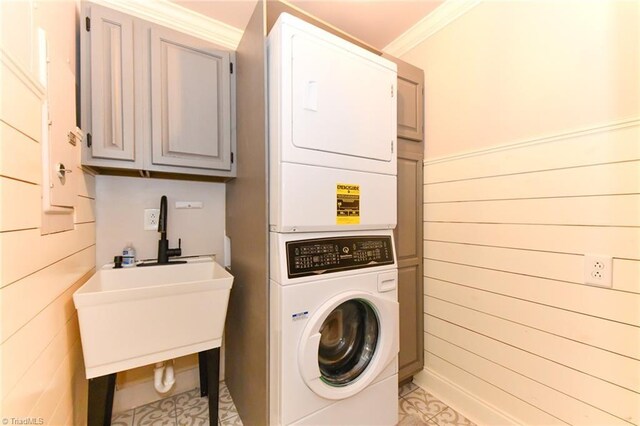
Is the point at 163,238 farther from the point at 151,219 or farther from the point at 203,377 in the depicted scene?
the point at 203,377

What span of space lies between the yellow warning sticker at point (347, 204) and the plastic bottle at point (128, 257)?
1238mm

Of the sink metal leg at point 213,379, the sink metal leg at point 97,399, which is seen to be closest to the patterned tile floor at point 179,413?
the sink metal leg at point 213,379

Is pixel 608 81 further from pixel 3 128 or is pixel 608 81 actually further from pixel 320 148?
pixel 3 128

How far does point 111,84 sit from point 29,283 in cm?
103

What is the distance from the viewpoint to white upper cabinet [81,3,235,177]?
1.31 meters

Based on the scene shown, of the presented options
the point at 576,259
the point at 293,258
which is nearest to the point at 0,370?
the point at 293,258

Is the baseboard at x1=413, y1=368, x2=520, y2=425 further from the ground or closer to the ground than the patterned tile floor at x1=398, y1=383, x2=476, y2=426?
further from the ground

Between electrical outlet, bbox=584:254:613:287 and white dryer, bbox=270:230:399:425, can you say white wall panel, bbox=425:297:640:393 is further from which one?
white dryer, bbox=270:230:399:425

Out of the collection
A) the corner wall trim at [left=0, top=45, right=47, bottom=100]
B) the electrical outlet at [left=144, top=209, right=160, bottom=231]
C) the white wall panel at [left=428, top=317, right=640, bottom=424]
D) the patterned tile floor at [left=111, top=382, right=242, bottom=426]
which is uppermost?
the corner wall trim at [left=0, top=45, right=47, bottom=100]

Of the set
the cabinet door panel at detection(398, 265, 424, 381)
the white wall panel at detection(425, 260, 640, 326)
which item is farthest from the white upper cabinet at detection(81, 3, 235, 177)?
the white wall panel at detection(425, 260, 640, 326)

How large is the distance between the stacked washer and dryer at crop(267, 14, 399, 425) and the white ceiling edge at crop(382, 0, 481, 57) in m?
0.65

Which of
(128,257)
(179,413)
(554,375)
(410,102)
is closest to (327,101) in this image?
(410,102)

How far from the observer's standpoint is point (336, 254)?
4.15ft

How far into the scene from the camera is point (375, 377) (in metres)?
1.34
